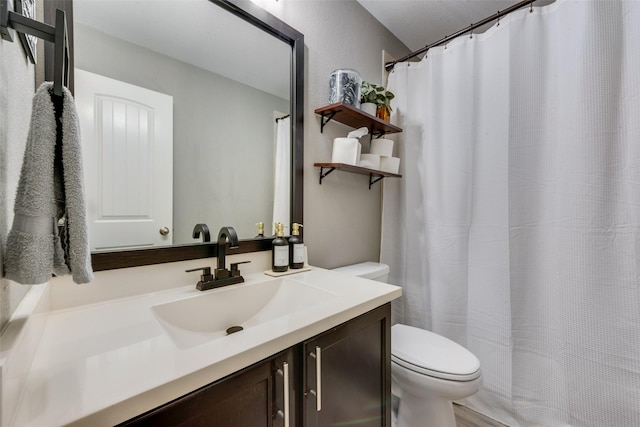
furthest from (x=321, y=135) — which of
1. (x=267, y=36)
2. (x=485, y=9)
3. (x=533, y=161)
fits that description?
(x=485, y=9)

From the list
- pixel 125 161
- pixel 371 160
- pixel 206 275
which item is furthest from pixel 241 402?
pixel 371 160

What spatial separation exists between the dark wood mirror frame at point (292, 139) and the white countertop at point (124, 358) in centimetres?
13

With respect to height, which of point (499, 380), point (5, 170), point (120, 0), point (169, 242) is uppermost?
point (120, 0)

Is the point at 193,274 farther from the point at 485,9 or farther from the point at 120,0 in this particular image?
the point at 485,9

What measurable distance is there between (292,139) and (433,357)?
118cm

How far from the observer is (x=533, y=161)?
1.33m

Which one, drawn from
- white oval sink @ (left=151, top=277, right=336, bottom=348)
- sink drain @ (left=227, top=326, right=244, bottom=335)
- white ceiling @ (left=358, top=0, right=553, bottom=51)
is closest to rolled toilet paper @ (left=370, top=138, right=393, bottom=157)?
white ceiling @ (left=358, top=0, right=553, bottom=51)

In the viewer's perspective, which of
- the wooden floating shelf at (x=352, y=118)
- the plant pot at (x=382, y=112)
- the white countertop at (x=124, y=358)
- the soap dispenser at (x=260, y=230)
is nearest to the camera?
the white countertop at (x=124, y=358)

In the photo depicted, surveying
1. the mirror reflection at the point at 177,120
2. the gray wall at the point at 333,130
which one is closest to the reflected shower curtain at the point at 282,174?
the mirror reflection at the point at 177,120

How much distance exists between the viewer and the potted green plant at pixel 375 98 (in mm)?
1531

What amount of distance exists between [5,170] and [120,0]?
0.78m

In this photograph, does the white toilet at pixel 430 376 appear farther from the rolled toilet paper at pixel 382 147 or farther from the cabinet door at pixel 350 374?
the rolled toilet paper at pixel 382 147

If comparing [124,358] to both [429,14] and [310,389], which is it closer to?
[310,389]

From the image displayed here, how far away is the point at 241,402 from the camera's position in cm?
56
